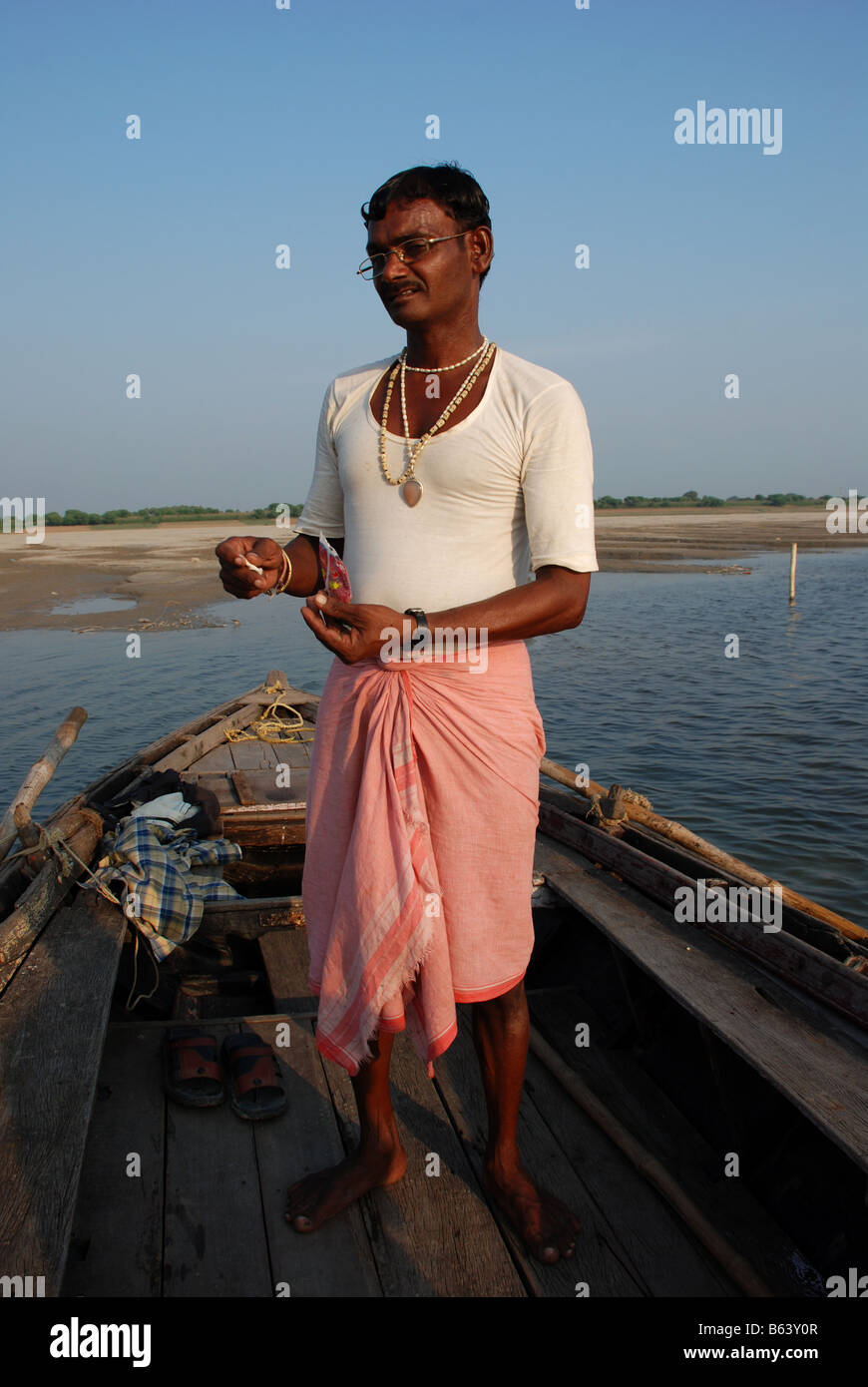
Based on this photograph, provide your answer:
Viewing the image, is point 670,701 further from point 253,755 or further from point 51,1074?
point 51,1074

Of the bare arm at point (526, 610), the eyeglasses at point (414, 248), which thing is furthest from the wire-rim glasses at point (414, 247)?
the bare arm at point (526, 610)

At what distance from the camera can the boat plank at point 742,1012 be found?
2113 mm

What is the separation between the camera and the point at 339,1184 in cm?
237

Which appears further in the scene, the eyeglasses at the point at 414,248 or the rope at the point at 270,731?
the rope at the point at 270,731

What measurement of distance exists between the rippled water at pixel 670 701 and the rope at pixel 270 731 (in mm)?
2919

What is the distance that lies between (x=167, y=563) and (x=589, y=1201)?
33.3m

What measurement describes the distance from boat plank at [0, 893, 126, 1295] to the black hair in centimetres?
212

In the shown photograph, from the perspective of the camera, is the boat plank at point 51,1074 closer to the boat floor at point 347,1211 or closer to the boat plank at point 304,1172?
the boat floor at point 347,1211

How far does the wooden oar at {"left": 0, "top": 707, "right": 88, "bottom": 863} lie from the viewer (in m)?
3.78

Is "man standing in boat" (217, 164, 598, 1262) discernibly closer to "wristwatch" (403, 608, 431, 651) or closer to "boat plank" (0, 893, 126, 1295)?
"wristwatch" (403, 608, 431, 651)

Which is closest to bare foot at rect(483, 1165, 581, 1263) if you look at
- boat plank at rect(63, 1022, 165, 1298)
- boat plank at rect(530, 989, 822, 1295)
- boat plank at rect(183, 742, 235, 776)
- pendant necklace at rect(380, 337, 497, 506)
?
boat plank at rect(530, 989, 822, 1295)

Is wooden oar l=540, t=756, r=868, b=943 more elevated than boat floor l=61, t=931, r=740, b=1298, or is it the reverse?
wooden oar l=540, t=756, r=868, b=943
